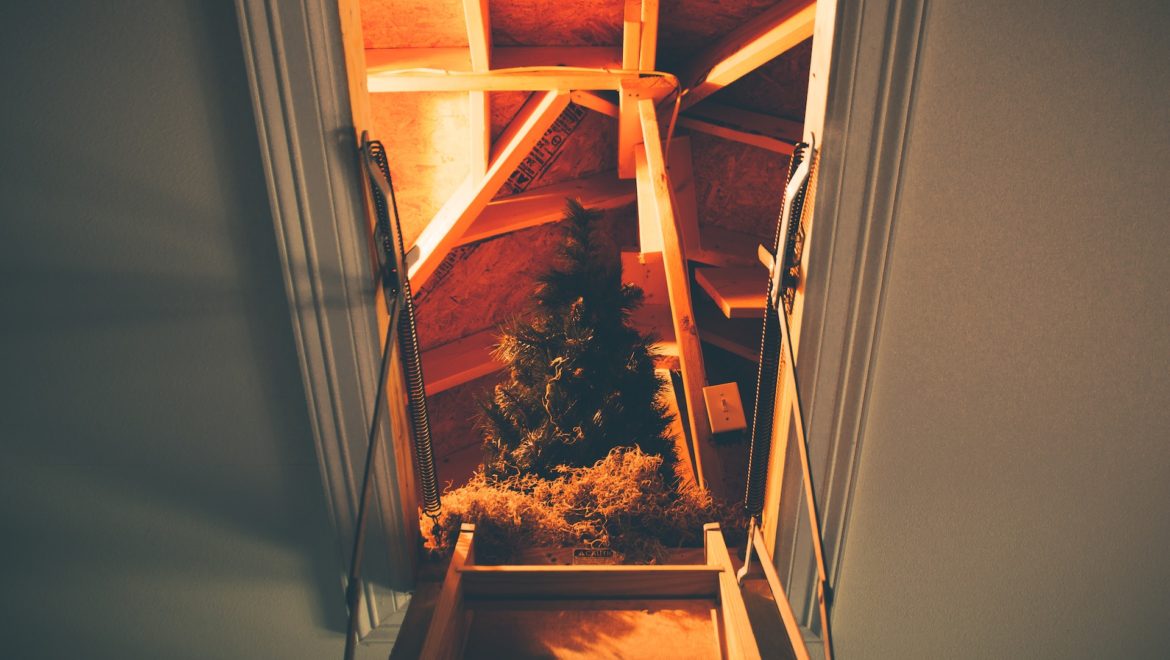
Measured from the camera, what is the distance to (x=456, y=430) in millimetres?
3904

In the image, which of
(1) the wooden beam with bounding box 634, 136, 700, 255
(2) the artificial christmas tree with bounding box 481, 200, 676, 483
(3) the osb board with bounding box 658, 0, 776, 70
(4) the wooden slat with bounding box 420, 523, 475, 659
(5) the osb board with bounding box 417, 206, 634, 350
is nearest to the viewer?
(4) the wooden slat with bounding box 420, 523, 475, 659

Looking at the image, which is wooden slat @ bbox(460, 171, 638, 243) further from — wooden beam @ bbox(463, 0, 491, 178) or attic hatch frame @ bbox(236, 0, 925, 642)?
attic hatch frame @ bbox(236, 0, 925, 642)

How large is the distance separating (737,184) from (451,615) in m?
2.38

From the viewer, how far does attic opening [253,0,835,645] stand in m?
2.29

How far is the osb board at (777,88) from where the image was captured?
2547mm

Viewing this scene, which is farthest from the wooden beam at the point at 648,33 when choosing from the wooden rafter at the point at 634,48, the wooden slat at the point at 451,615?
the wooden slat at the point at 451,615

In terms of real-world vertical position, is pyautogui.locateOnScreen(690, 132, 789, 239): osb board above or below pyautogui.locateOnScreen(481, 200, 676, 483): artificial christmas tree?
above

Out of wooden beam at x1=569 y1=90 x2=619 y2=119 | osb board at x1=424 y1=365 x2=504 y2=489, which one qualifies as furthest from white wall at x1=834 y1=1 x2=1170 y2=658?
osb board at x1=424 y1=365 x2=504 y2=489

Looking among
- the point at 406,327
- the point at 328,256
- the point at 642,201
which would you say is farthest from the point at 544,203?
the point at 328,256

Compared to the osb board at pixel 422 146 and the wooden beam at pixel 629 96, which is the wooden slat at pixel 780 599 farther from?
the osb board at pixel 422 146

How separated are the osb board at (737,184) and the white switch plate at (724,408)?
1432mm

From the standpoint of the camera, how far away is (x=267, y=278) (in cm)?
118

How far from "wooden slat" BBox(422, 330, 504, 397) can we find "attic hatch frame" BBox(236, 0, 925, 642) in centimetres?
202

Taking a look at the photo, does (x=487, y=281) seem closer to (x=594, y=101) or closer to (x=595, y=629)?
(x=594, y=101)
